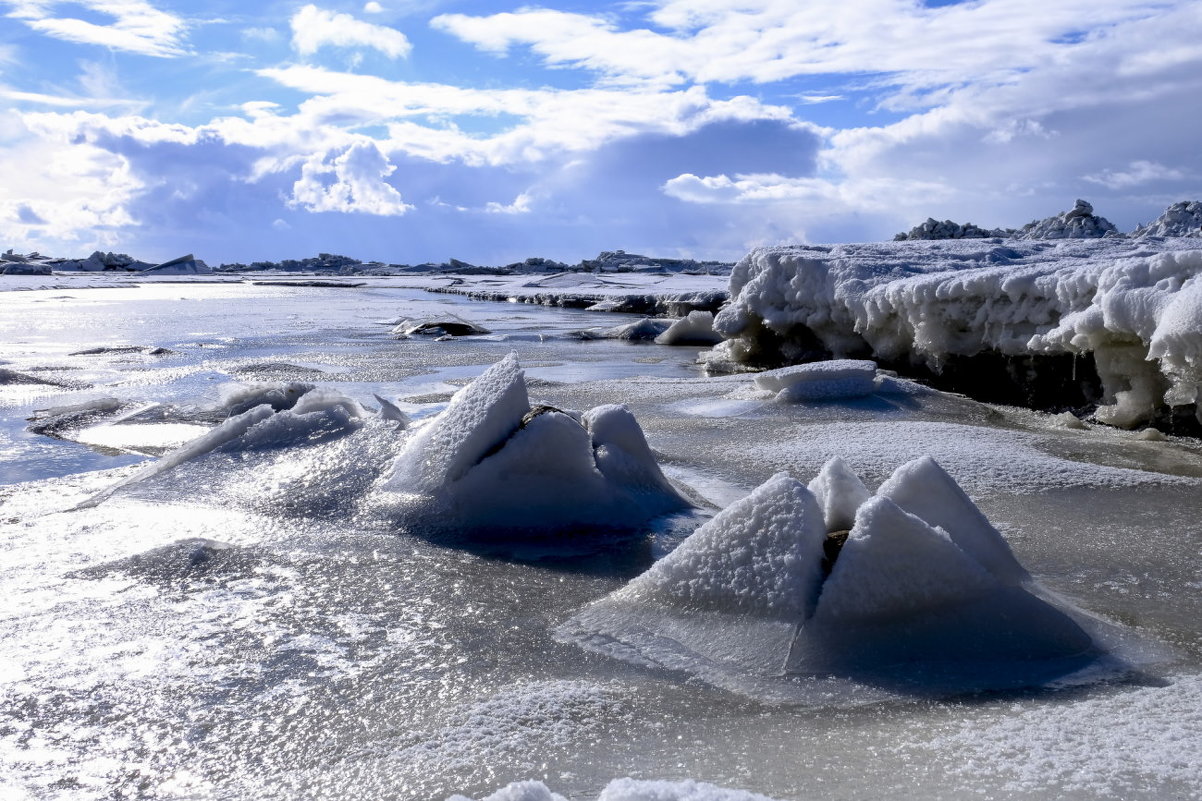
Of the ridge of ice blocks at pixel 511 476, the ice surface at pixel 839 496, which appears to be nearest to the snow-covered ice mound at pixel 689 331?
the ridge of ice blocks at pixel 511 476

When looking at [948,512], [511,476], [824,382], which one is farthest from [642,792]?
[824,382]

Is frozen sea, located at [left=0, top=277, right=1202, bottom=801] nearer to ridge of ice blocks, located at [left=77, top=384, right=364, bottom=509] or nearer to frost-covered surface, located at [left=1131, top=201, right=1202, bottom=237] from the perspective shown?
ridge of ice blocks, located at [left=77, top=384, right=364, bottom=509]

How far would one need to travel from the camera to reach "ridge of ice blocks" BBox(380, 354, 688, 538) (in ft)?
11.1

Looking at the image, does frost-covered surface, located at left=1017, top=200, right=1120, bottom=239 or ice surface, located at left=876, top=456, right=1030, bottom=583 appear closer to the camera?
ice surface, located at left=876, top=456, right=1030, bottom=583

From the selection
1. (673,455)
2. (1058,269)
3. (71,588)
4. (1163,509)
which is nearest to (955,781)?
(71,588)

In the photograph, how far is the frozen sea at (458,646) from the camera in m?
1.74

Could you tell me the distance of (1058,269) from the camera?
6555 millimetres

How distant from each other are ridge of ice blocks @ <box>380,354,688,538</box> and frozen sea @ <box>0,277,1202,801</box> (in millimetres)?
134

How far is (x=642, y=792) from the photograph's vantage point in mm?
1256

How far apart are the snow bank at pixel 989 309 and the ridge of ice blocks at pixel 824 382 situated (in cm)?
109

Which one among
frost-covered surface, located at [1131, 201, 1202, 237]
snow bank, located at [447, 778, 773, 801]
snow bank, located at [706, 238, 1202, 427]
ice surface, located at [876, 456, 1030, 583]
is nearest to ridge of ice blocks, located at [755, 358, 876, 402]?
snow bank, located at [706, 238, 1202, 427]

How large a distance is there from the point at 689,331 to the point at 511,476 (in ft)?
30.5

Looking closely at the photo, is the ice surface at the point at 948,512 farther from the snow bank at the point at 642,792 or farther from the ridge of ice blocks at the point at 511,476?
the snow bank at the point at 642,792

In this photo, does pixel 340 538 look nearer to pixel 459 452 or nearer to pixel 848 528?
pixel 459 452
